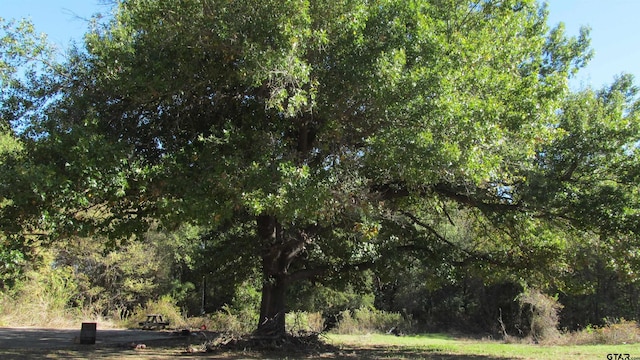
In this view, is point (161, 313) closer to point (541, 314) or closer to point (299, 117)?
point (541, 314)

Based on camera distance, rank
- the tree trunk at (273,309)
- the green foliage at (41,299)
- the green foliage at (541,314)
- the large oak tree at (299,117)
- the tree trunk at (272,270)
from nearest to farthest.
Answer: the large oak tree at (299,117) < the tree trunk at (273,309) < the tree trunk at (272,270) < the green foliage at (541,314) < the green foliage at (41,299)

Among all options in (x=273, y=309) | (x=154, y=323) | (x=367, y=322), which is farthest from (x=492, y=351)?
(x=154, y=323)

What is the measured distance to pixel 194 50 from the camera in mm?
9477

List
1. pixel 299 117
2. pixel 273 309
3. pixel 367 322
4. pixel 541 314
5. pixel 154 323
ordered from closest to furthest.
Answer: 1. pixel 299 117
2. pixel 273 309
3. pixel 541 314
4. pixel 154 323
5. pixel 367 322

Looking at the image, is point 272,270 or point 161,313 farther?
point 161,313

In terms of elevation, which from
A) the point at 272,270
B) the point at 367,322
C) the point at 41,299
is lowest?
the point at 367,322

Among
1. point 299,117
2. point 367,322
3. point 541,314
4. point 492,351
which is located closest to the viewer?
point 299,117

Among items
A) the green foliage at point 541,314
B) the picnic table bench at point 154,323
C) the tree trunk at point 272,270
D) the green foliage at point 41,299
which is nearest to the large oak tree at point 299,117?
the tree trunk at point 272,270

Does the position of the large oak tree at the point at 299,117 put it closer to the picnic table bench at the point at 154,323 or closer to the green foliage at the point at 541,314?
the green foliage at the point at 541,314

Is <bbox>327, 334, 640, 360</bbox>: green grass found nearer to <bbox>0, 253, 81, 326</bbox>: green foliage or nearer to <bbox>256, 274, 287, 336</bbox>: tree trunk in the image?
<bbox>256, 274, 287, 336</bbox>: tree trunk

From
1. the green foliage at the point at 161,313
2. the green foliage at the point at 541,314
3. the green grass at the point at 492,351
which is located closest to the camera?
the green grass at the point at 492,351

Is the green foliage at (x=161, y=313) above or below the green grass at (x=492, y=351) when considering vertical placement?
above

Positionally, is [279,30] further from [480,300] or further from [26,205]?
[480,300]

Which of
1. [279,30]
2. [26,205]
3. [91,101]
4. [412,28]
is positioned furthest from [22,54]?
[412,28]
